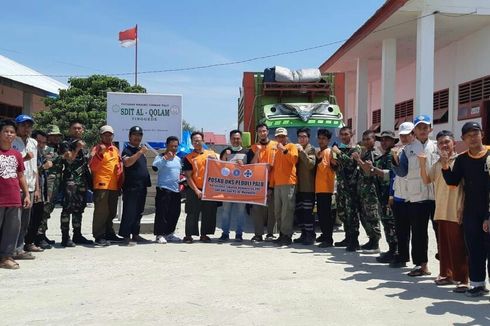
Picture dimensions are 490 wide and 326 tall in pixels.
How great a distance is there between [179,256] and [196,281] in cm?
155

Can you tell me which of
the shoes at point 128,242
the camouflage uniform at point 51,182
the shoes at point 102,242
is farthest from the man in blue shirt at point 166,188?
the camouflage uniform at point 51,182

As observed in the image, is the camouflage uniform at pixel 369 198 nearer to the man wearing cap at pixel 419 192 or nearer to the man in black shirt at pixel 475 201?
the man wearing cap at pixel 419 192

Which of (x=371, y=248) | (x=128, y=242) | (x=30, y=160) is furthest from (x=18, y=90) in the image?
(x=371, y=248)

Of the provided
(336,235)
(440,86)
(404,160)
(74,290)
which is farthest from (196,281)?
(440,86)

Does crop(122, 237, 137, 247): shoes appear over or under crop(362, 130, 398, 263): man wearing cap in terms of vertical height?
under

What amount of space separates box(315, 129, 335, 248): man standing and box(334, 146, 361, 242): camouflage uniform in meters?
0.18

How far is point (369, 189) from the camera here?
7.36 meters

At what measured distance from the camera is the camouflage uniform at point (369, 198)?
7312 millimetres

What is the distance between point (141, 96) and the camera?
33.0ft

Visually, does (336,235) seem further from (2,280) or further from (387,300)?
(2,280)

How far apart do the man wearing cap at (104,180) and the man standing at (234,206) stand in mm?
1821

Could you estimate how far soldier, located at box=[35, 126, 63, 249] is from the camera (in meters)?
7.70

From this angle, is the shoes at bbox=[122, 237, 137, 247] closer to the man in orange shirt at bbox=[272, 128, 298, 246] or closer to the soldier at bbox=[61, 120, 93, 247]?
the soldier at bbox=[61, 120, 93, 247]

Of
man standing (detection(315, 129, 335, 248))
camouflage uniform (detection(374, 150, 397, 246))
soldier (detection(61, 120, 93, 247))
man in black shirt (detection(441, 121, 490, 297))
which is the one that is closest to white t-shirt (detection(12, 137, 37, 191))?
soldier (detection(61, 120, 93, 247))
